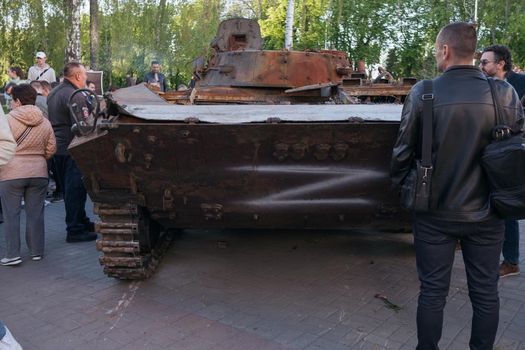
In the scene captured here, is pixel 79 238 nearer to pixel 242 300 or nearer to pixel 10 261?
pixel 10 261

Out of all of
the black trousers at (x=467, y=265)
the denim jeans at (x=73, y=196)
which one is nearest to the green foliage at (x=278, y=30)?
the denim jeans at (x=73, y=196)

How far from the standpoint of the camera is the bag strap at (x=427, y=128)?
2883 mm

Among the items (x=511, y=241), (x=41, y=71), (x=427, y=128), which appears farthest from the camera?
(x=41, y=71)

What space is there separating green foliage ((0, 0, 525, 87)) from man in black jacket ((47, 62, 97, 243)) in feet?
50.8

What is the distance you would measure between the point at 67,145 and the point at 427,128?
4643mm

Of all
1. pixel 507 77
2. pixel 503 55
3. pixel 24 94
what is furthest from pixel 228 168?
pixel 507 77

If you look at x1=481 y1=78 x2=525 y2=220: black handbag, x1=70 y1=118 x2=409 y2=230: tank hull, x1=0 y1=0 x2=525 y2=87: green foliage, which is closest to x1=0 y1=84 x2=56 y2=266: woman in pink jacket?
x1=70 y1=118 x2=409 y2=230: tank hull

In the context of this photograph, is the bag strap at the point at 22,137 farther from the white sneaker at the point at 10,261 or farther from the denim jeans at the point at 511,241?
the denim jeans at the point at 511,241

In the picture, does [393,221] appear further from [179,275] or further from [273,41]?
[273,41]

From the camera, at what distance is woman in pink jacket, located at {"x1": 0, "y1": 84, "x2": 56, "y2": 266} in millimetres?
5230

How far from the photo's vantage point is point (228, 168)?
3998mm

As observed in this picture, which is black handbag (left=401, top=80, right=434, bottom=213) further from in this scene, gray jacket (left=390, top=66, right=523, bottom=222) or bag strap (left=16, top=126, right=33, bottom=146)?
bag strap (left=16, top=126, right=33, bottom=146)

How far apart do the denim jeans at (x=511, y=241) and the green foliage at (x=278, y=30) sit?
16950mm

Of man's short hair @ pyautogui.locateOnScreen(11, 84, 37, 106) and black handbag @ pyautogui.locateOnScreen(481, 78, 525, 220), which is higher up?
man's short hair @ pyautogui.locateOnScreen(11, 84, 37, 106)
